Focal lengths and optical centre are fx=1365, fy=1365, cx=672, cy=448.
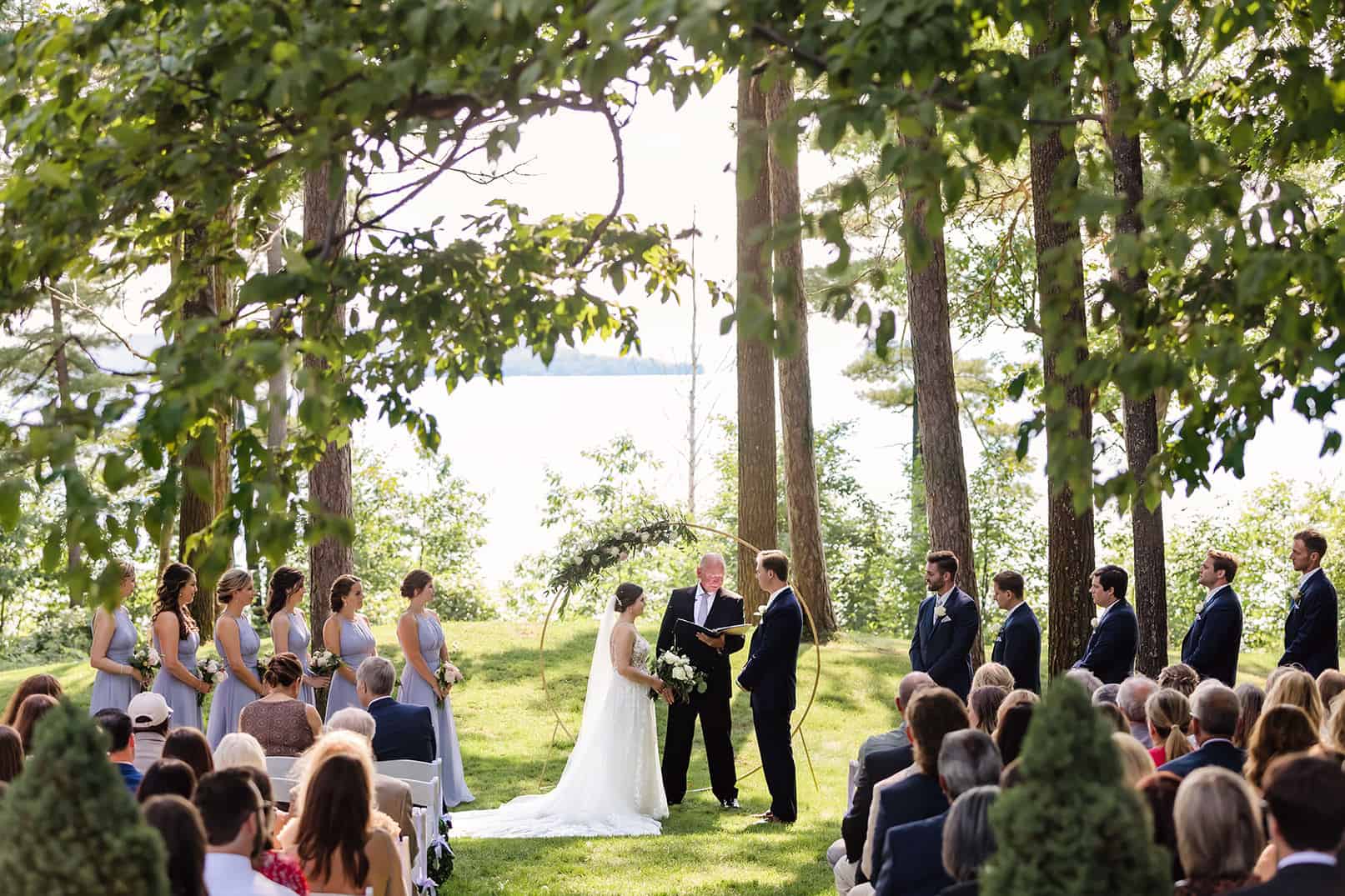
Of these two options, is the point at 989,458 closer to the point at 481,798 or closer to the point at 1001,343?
the point at 1001,343

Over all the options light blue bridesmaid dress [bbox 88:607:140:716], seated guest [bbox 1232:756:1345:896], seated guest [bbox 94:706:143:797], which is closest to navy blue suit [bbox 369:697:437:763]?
seated guest [bbox 94:706:143:797]

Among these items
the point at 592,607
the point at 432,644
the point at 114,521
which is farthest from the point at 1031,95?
the point at 592,607

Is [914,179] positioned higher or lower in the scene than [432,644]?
higher

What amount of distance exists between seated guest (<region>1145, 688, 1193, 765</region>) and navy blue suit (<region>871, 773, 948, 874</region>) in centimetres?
147

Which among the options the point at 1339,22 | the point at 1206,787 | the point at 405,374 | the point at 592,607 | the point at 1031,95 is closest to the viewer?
the point at 1206,787

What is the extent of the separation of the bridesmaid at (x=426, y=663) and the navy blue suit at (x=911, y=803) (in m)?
5.51

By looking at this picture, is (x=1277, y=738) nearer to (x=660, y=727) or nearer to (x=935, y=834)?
(x=935, y=834)

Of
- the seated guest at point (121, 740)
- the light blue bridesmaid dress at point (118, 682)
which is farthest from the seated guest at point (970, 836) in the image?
the light blue bridesmaid dress at point (118, 682)

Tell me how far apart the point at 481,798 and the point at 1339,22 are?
8.70 metres

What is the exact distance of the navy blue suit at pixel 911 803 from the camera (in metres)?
5.32

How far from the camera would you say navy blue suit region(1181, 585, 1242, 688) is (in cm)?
999

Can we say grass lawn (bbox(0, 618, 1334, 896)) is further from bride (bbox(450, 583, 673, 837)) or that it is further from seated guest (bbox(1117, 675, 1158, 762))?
seated guest (bbox(1117, 675, 1158, 762))

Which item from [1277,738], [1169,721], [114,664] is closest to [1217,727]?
[1277,738]

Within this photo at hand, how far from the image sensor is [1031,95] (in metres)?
4.46
